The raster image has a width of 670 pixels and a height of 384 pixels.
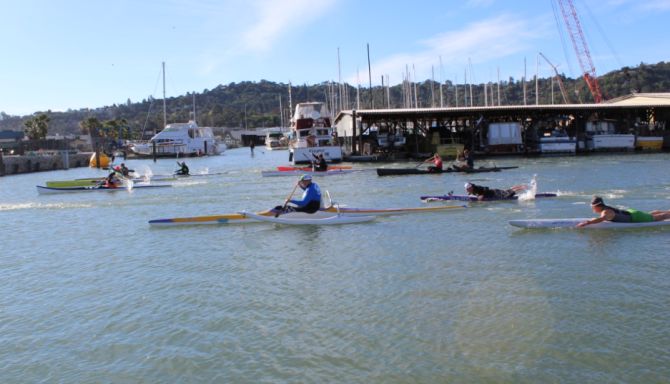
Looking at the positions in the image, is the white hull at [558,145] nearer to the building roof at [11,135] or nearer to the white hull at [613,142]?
the white hull at [613,142]

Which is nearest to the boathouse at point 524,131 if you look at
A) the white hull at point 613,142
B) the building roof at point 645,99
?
the white hull at point 613,142

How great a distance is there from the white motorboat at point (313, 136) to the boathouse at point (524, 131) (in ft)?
9.37

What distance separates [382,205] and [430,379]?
15325 millimetres

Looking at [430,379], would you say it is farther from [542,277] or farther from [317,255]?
[317,255]

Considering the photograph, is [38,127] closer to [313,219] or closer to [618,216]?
[313,219]

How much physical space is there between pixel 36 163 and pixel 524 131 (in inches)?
1920

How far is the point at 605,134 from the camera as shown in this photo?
54062mm

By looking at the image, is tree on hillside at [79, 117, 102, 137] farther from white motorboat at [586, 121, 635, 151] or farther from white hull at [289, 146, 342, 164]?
white motorboat at [586, 121, 635, 151]

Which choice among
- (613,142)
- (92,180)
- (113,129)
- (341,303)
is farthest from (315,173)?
(113,129)

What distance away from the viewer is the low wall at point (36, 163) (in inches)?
2053

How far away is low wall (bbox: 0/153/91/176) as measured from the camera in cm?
5216

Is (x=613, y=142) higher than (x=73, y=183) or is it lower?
higher

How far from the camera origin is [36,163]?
188ft

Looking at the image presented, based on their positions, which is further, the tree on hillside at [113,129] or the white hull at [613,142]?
the tree on hillside at [113,129]
